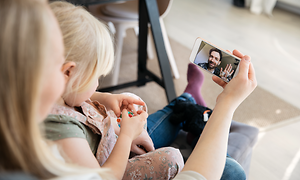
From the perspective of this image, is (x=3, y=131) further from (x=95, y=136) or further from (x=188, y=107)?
(x=188, y=107)

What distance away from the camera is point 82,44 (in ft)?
1.77

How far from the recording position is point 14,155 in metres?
0.33

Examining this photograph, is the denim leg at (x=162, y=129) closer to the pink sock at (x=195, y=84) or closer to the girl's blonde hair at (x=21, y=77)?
the pink sock at (x=195, y=84)

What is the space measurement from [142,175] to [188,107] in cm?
40

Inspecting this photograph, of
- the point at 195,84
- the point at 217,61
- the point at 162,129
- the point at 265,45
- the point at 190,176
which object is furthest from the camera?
the point at 265,45

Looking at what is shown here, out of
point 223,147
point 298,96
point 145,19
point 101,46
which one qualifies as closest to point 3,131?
point 101,46

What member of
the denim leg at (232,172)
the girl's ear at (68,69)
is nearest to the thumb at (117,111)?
the girl's ear at (68,69)

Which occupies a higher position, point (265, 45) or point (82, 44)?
point (82, 44)

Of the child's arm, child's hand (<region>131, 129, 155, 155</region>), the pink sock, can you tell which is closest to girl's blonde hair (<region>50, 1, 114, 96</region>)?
the child's arm

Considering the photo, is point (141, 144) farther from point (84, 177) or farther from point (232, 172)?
point (84, 177)

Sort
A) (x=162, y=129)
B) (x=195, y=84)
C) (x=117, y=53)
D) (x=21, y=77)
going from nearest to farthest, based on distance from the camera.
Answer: (x=21, y=77) → (x=162, y=129) → (x=195, y=84) → (x=117, y=53)

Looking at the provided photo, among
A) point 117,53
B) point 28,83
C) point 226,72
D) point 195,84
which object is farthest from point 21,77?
point 117,53

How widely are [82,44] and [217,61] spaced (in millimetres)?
372

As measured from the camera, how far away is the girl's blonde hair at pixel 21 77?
11.7 inches
